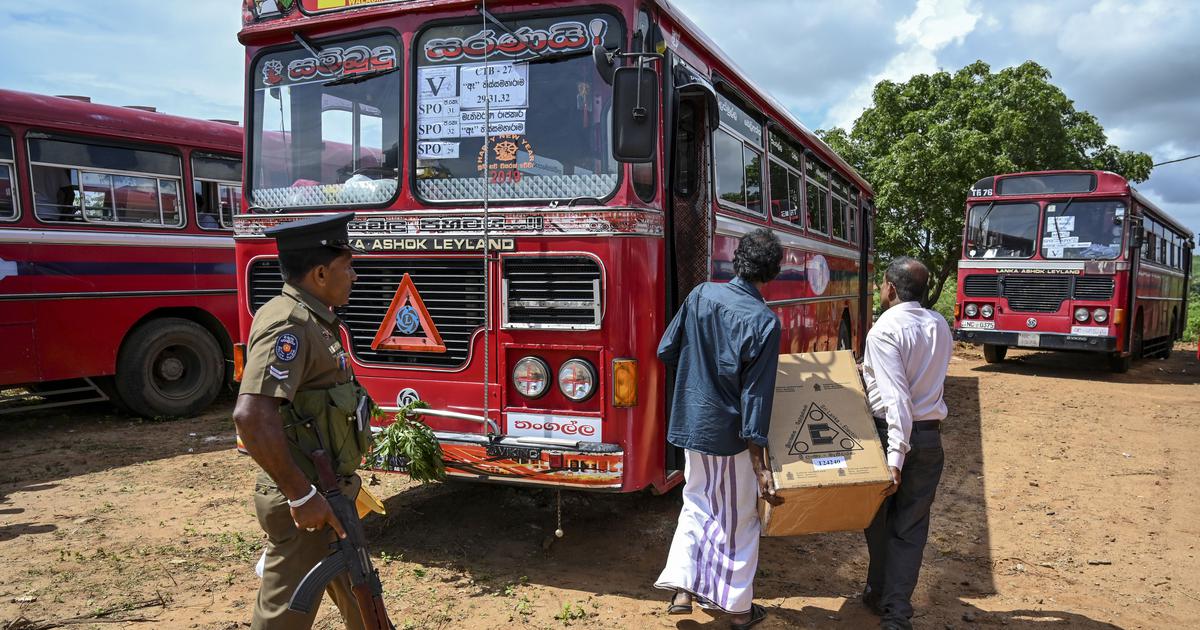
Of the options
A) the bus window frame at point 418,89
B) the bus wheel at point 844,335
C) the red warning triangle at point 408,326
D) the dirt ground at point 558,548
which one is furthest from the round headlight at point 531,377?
the bus wheel at point 844,335

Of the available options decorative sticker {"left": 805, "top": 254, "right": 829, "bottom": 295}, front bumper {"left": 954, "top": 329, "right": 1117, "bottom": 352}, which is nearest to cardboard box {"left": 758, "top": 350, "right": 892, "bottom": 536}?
decorative sticker {"left": 805, "top": 254, "right": 829, "bottom": 295}

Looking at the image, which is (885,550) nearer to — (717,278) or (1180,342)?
(717,278)

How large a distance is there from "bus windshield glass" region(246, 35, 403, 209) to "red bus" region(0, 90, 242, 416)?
130 inches

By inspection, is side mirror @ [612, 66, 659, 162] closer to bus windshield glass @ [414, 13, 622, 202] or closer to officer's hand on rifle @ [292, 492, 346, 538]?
bus windshield glass @ [414, 13, 622, 202]

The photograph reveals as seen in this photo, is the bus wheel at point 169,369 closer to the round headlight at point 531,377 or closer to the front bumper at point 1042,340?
the round headlight at point 531,377

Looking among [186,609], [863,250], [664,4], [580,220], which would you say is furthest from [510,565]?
[863,250]

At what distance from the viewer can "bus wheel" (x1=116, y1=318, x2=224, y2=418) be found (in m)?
7.99

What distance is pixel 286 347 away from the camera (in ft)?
7.84

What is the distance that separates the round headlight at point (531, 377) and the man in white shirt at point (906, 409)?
1.60m

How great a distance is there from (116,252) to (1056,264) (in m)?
12.8

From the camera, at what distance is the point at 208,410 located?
897 centimetres

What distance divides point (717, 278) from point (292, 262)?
112 inches

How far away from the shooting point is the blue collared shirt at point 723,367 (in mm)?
3434

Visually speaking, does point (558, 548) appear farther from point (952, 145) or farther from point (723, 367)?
point (952, 145)
